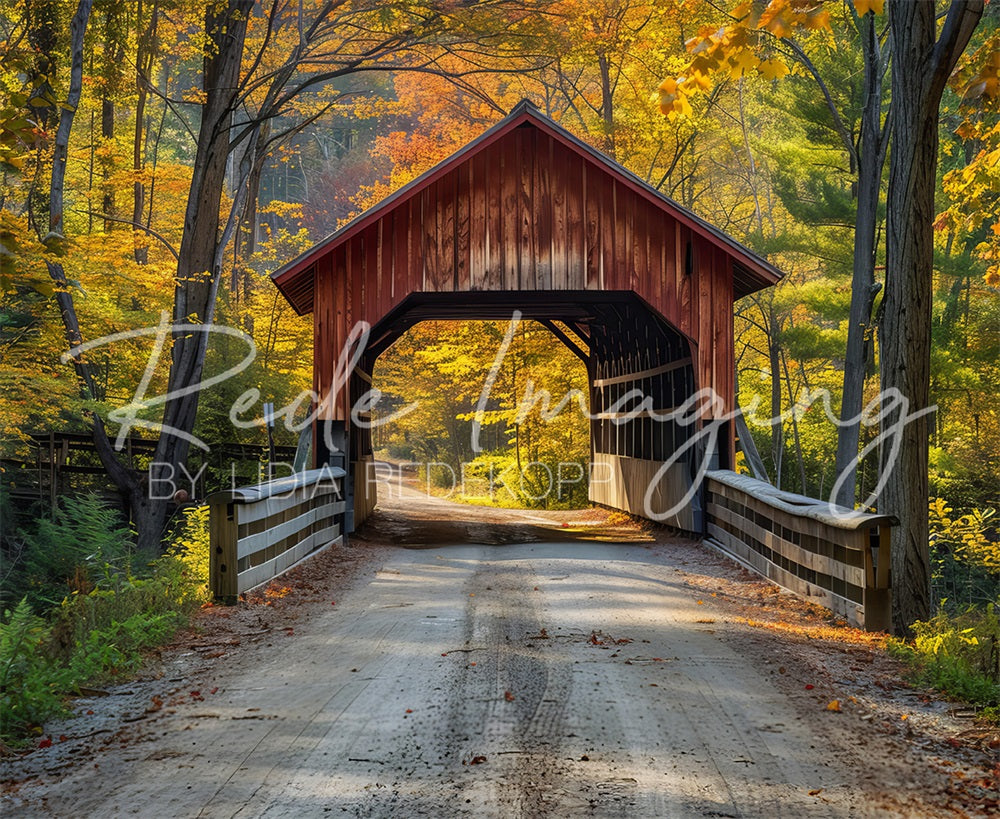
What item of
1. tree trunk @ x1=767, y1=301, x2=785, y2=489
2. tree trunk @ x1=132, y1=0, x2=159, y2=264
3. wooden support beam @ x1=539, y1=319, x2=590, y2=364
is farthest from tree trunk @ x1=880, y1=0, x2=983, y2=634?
tree trunk @ x1=767, y1=301, x2=785, y2=489

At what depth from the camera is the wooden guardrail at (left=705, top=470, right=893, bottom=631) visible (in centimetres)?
716

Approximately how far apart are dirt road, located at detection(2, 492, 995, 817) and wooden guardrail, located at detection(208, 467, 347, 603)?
570 millimetres

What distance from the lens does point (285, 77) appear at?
15.1 meters

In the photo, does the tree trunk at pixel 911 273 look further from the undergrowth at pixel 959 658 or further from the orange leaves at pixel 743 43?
the orange leaves at pixel 743 43

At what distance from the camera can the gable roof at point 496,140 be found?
13.3 metres

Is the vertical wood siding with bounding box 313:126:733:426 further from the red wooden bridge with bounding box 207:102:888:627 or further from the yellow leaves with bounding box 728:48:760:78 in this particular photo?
the yellow leaves with bounding box 728:48:760:78

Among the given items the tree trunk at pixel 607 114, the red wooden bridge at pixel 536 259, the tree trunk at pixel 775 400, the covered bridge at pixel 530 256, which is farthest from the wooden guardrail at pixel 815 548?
the tree trunk at pixel 607 114

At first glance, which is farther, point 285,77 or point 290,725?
point 285,77

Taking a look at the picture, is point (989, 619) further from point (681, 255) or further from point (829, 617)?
point (681, 255)

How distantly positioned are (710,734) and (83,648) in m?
3.70

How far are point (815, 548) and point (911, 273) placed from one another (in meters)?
2.50

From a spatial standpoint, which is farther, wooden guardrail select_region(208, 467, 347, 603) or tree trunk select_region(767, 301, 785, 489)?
tree trunk select_region(767, 301, 785, 489)

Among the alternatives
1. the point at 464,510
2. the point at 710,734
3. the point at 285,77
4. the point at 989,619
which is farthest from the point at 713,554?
the point at 464,510

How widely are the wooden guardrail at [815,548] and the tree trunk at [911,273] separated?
15 centimetres
